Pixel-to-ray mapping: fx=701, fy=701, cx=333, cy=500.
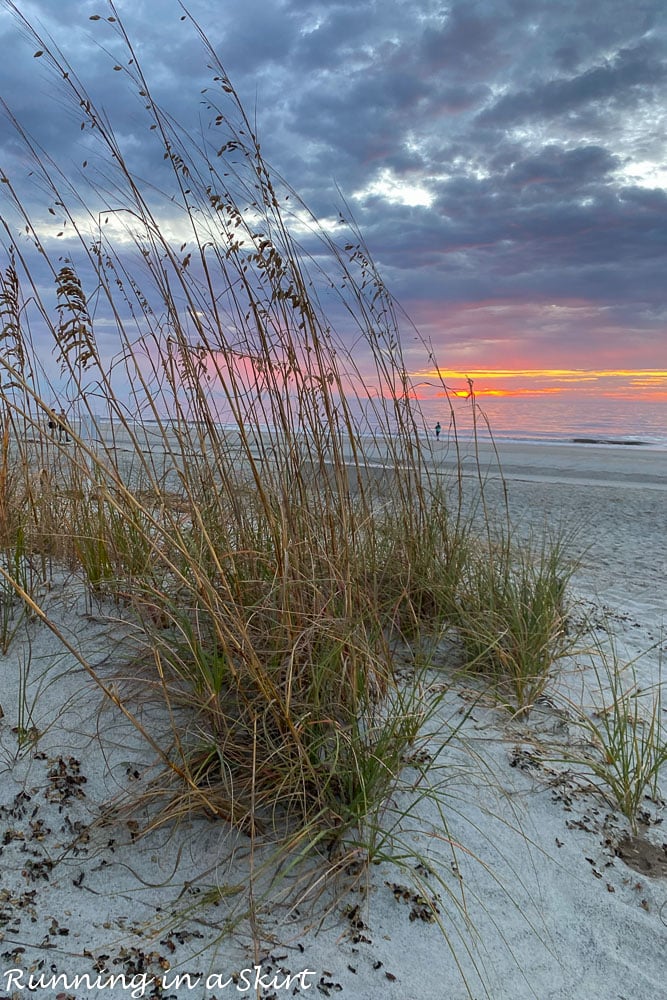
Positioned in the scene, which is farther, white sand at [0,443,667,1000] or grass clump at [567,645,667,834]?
grass clump at [567,645,667,834]

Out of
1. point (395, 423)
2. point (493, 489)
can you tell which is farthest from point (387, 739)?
point (493, 489)

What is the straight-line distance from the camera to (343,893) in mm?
1651

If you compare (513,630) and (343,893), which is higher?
(513,630)

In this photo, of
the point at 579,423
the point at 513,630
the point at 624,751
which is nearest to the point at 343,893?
the point at 624,751

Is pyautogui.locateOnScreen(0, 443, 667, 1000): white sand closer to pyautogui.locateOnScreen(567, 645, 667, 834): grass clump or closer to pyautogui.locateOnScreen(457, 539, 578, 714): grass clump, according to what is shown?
pyautogui.locateOnScreen(567, 645, 667, 834): grass clump

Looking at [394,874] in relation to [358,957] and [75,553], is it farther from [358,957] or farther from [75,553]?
[75,553]

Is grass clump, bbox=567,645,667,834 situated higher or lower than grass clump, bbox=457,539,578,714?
lower

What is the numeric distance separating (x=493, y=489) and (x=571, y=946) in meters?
6.33

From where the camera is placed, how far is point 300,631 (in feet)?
6.48

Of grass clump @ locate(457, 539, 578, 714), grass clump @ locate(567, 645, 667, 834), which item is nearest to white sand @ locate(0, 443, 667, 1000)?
grass clump @ locate(567, 645, 667, 834)

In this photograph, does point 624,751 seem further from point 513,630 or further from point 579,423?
point 579,423

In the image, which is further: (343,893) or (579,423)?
(579,423)

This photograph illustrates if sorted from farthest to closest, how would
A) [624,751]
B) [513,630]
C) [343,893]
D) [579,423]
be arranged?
[579,423]
[513,630]
[624,751]
[343,893]

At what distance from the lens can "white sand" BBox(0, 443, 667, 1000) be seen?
1.48m
